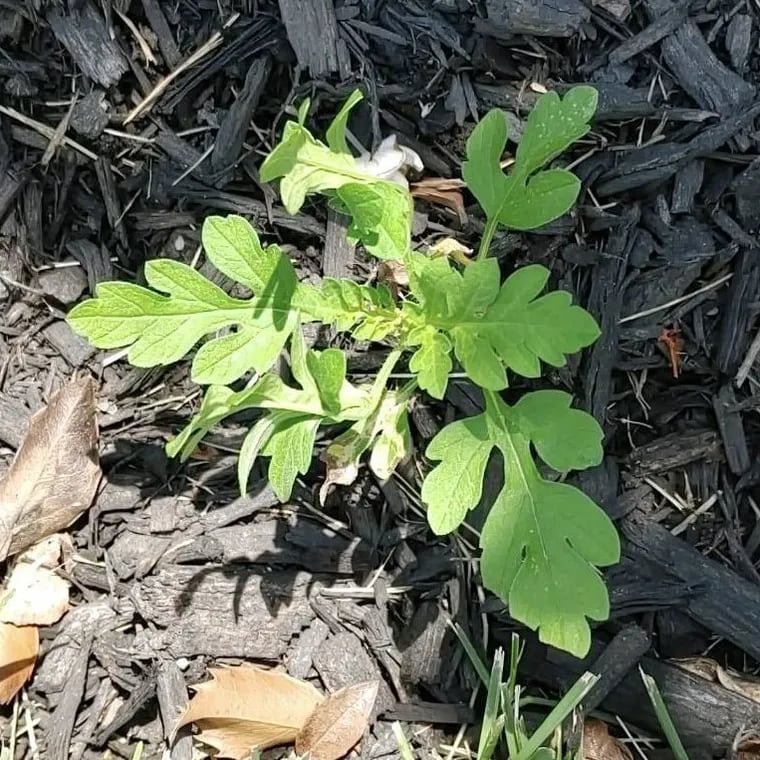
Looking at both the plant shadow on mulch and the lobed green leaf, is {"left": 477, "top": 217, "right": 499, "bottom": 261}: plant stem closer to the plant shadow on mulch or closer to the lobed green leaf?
the plant shadow on mulch

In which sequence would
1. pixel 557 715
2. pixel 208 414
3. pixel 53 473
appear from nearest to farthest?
pixel 208 414 → pixel 557 715 → pixel 53 473

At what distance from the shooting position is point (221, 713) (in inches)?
77.0

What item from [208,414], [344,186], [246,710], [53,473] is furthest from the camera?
[53,473]

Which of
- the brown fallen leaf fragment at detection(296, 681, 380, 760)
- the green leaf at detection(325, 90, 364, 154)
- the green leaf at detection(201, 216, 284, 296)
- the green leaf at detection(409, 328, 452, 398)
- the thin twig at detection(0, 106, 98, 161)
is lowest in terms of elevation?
the brown fallen leaf fragment at detection(296, 681, 380, 760)

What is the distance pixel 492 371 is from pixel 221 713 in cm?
93

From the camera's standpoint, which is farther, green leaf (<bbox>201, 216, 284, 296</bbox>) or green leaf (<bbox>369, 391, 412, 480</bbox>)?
green leaf (<bbox>369, 391, 412, 480</bbox>)

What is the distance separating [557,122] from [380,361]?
628mm

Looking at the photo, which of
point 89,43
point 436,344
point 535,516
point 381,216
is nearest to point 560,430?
point 535,516

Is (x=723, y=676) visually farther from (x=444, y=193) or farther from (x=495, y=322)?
(x=444, y=193)

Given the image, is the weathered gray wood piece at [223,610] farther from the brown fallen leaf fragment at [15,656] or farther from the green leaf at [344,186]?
the green leaf at [344,186]

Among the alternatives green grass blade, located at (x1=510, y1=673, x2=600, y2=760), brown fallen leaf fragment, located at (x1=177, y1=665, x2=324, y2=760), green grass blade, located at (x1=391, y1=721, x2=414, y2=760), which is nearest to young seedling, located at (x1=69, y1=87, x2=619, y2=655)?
green grass blade, located at (x1=510, y1=673, x2=600, y2=760)

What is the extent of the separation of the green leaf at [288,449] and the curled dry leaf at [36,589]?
66 cm

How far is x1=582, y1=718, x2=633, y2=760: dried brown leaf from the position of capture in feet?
6.43

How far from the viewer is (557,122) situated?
5.67ft
